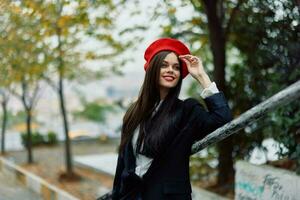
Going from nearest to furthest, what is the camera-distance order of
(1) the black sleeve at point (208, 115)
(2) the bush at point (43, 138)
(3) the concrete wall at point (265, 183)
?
(1) the black sleeve at point (208, 115) < (3) the concrete wall at point (265, 183) < (2) the bush at point (43, 138)

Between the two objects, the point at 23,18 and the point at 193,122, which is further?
the point at 23,18

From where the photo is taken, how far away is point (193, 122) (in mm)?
2229

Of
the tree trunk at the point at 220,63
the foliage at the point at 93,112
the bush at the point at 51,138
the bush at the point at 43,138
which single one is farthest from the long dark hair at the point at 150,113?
the foliage at the point at 93,112

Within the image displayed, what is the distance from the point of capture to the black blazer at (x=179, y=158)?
2.19m

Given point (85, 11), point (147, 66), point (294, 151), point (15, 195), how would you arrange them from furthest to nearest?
point (15, 195) → point (85, 11) → point (294, 151) → point (147, 66)

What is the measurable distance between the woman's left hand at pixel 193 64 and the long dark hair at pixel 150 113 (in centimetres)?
5

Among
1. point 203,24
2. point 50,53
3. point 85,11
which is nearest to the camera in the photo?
point 85,11

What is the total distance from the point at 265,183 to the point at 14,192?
16.7ft

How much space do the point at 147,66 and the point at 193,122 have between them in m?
0.38

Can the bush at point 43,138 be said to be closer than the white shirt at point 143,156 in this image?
No

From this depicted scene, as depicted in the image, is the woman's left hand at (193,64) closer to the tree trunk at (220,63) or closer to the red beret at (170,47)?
the red beret at (170,47)

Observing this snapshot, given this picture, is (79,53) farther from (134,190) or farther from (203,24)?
(134,190)

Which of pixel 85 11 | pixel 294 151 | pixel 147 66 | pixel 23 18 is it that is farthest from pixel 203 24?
pixel 147 66

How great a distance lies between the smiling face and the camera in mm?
2301
